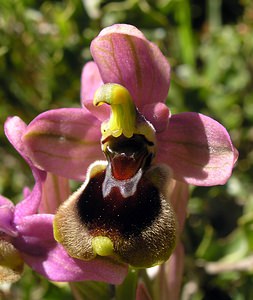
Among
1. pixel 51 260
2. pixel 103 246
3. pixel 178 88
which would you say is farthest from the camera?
pixel 178 88

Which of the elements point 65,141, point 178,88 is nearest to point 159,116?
point 65,141

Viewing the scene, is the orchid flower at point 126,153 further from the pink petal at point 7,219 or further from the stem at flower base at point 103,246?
the pink petal at point 7,219

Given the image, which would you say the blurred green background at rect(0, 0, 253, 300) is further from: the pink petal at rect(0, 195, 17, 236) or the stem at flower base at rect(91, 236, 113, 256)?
the stem at flower base at rect(91, 236, 113, 256)

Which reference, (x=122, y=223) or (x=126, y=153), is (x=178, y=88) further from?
(x=122, y=223)

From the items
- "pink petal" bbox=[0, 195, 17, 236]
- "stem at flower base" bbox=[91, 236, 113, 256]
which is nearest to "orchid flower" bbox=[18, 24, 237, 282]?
"stem at flower base" bbox=[91, 236, 113, 256]

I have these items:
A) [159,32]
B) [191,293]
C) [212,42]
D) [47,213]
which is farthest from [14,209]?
[212,42]

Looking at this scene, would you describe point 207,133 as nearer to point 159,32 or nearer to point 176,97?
point 176,97
